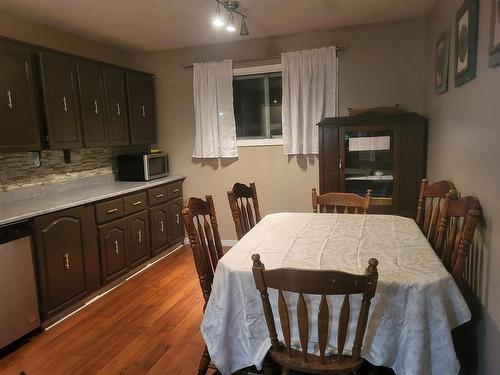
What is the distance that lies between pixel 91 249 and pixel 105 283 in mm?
369


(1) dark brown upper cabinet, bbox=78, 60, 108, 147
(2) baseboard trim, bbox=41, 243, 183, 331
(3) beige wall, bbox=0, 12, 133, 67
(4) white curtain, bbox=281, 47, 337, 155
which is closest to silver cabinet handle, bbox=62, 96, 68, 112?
(1) dark brown upper cabinet, bbox=78, 60, 108, 147

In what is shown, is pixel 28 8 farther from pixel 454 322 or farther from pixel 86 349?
pixel 454 322

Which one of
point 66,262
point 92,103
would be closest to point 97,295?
point 66,262

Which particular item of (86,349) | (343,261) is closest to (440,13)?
(343,261)

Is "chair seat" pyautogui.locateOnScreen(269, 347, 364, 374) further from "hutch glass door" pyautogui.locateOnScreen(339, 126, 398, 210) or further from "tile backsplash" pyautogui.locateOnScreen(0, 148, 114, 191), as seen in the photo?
"tile backsplash" pyautogui.locateOnScreen(0, 148, 114, 191)

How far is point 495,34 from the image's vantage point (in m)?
1.44

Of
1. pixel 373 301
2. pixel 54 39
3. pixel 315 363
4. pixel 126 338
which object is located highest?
pixel 54 39

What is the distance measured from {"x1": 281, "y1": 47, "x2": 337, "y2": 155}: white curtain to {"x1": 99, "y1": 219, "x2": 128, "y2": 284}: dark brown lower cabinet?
1902 millimetres

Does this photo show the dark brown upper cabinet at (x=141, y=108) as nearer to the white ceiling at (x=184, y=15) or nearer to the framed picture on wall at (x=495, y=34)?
the white ceiling at (x=184, y=15)

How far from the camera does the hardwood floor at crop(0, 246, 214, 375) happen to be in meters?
2.12

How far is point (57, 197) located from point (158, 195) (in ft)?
3.33

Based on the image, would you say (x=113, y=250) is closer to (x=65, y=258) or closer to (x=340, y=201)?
(x=65, y=258)

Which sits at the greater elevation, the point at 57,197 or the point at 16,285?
the point at 57,197

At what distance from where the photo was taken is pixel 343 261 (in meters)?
1.54
